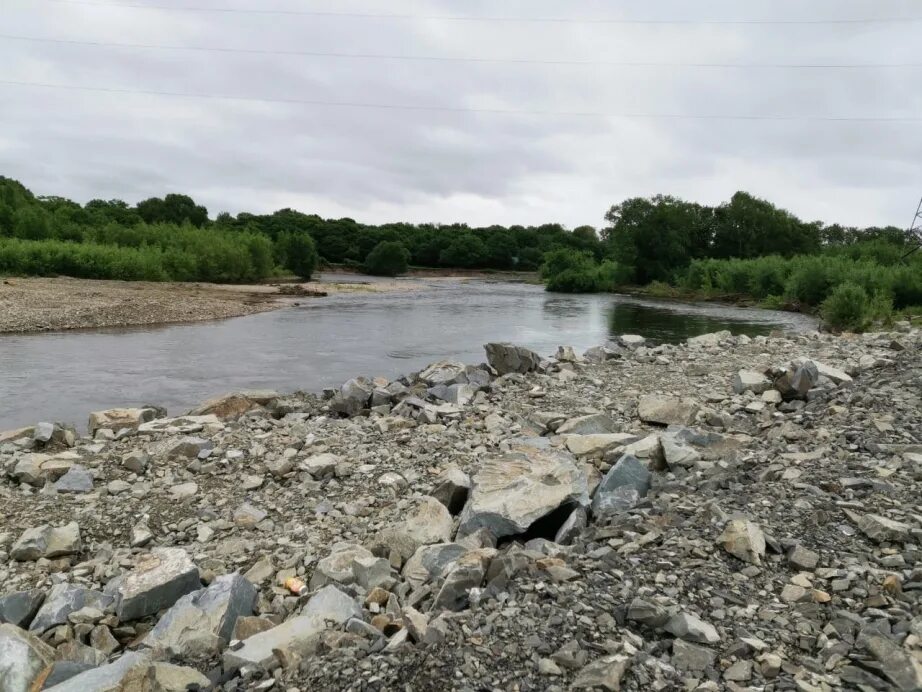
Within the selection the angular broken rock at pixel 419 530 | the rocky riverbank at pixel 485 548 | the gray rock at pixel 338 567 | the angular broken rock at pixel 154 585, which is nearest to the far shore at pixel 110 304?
the rocky riverbank at pixel 485 548

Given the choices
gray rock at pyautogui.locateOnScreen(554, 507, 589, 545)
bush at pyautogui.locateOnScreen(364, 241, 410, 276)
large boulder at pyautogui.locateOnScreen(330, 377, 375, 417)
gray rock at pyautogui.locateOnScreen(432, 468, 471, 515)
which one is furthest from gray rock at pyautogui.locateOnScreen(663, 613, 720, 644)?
bush at pyautogui.locateOnScreen(364, 241, 410, 276)

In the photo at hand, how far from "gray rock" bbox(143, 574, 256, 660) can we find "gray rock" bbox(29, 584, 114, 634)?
1.99ft

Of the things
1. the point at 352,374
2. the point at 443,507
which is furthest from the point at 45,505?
the point at 352,374

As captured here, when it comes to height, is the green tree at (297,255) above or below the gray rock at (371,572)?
above

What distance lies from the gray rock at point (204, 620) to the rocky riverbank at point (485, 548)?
16 mm

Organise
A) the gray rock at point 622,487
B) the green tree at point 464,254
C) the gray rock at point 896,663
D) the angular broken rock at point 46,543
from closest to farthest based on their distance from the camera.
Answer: the gray rock at point 896,663
the angular broken rock at point 46,543
the gray rock at point 622,487
the green tree at point 464,254

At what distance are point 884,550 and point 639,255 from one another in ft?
211

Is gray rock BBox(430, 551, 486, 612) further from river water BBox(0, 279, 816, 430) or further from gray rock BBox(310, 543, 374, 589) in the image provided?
river water BBox(0, 279, 816, 430)

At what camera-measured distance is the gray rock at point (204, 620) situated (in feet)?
11.5

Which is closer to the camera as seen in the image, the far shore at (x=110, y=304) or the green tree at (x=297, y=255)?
the far shore at (x=110, y=304)

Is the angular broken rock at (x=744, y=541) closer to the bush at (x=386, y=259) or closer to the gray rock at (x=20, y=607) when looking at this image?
the gray rock at (x=20, y=607)

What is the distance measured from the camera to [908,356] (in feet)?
31.3

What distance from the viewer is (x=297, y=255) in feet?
238

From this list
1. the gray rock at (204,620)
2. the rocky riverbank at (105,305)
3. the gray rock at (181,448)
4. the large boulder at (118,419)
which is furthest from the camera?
the rocky riverbank at (105,305)
